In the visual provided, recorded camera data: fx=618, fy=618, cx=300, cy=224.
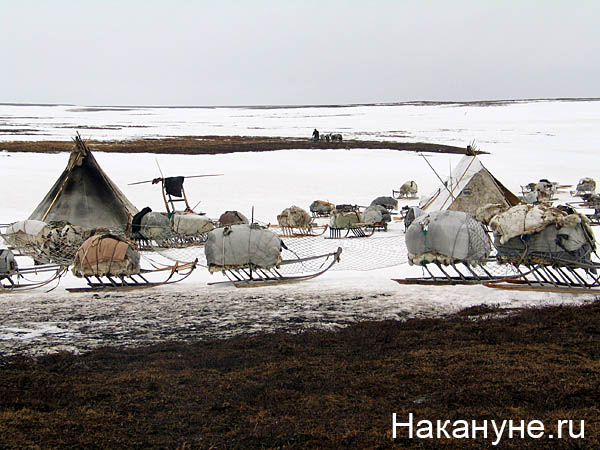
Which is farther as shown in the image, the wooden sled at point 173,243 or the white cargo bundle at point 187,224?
the white cargo bundle at point 187,224

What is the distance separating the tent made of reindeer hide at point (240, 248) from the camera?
11.2 metres

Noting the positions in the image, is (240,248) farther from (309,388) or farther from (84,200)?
(84,200)

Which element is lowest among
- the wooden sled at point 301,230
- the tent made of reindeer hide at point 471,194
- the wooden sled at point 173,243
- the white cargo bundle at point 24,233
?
the wooden sled at point 173,243

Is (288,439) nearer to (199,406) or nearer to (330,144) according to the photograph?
(199,406)

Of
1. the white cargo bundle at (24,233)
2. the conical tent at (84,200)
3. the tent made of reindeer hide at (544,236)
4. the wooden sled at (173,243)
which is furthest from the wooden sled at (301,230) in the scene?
the tent made of reindeer hide at (544,236)

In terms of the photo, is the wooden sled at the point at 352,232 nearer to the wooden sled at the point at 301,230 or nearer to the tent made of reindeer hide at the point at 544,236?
the wooden sled at the point at 301,230

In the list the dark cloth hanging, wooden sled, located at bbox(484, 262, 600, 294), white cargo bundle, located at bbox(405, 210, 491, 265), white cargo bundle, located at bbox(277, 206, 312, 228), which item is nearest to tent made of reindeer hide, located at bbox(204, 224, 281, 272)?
white cargo bundle, located at bbox(405, 210, 491, 265)

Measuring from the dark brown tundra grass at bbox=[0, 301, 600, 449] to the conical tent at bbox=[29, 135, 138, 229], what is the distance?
10.4m

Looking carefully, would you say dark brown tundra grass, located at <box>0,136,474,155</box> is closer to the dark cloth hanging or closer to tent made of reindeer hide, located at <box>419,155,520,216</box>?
the dark cloth hanging

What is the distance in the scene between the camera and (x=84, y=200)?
1762cm

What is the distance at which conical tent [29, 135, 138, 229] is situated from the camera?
17.4m

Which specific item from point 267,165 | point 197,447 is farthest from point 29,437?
point 267,165

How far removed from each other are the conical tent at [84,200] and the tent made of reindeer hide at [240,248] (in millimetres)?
7078

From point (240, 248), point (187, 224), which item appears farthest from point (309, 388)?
point (187, 224)
